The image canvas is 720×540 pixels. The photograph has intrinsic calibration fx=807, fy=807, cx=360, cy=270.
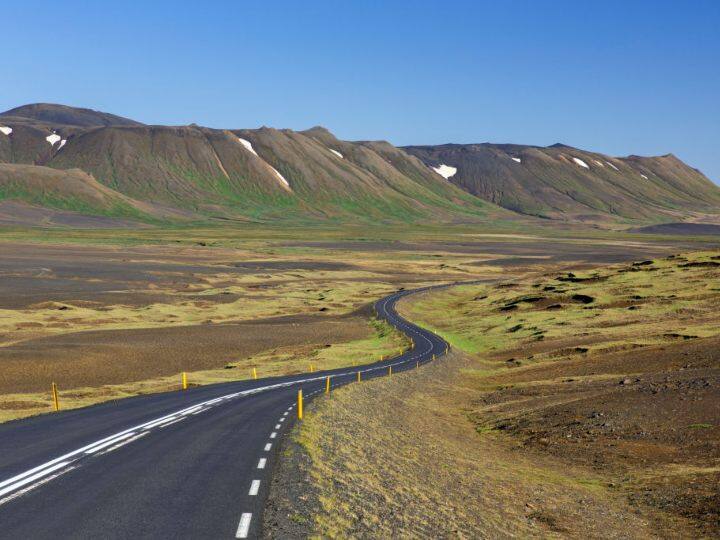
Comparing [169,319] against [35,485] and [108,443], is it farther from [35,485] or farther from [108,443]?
[35,485]

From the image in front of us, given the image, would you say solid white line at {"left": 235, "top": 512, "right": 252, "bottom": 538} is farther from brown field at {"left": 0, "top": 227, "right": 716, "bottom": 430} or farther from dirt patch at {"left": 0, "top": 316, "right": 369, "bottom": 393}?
dirt patch at {"left": 0, "top": 316, "right": 369, "bottom": 393}

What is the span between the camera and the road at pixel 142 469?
54.3ft

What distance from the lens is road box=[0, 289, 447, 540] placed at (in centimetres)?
1656

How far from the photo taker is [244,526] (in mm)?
16656

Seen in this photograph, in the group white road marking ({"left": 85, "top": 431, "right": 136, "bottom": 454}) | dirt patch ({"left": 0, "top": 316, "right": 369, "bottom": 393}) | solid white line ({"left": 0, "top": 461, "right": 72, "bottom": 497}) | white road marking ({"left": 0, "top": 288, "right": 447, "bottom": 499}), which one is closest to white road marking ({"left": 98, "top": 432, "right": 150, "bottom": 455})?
white road marking ({"left": 0, "top": 288, "right": 447, "bottom": 499})

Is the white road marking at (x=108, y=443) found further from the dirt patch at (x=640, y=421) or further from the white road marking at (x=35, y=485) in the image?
the dirt patch at (x=640, y=421)

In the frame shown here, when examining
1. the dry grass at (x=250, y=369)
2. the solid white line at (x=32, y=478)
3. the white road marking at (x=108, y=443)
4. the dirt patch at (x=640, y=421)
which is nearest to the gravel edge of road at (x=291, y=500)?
the white road marking at (x=108, y=443)

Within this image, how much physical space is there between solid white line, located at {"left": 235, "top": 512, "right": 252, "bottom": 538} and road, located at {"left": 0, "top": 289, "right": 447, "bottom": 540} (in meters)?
0.02

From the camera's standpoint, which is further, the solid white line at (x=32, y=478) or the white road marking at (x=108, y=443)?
the white road marking at (x=108, y=443)

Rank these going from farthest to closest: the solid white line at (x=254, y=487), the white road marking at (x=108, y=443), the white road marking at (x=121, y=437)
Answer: the white road marking at (x=108, y=443) → the white road marking at (x=121, y=437) → the solid white line at (x=254, y=487)

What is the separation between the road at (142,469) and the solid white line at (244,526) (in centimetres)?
2

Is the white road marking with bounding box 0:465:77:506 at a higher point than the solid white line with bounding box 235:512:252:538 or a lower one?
higher

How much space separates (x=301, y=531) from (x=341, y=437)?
1348 centimetres

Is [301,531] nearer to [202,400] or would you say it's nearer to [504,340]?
[202,400]
